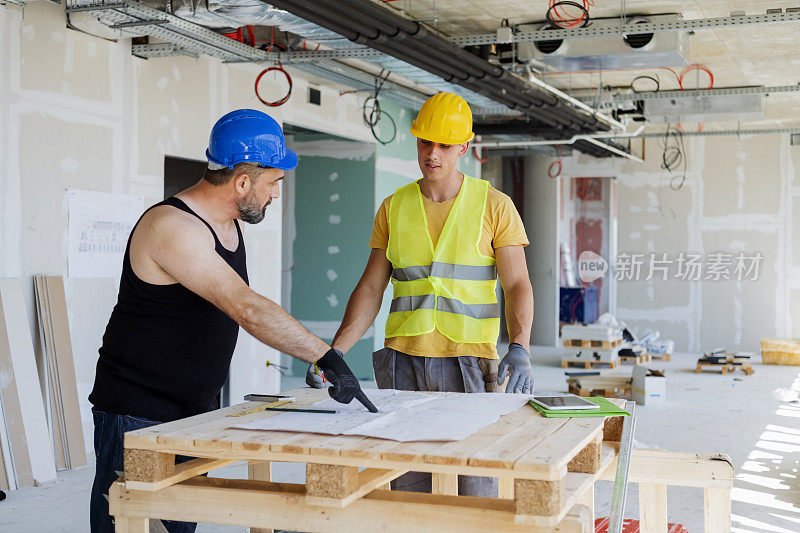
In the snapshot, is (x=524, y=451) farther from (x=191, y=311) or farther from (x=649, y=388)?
(x=649, y=388)

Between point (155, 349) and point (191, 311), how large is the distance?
0.14 meters

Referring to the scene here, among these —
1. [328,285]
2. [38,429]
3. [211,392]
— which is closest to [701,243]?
[328,285]

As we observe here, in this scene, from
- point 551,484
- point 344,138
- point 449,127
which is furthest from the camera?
point 344,138

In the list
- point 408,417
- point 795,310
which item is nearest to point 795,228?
point 795,310

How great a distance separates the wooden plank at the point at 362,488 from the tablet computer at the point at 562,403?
0.42 m

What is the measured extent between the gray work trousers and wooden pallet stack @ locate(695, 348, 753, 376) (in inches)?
336

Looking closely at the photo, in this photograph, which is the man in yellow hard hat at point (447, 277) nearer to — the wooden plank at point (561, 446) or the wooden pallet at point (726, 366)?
the wooden plank at point (561, 446)

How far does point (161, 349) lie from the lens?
231 cm

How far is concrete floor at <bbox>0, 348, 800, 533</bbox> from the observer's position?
173 inches

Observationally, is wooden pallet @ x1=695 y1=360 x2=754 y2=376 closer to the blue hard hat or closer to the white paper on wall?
the white paper on wall

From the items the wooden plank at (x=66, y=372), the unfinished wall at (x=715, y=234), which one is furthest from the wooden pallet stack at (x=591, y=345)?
the wooden plank at (x=66, y=372)

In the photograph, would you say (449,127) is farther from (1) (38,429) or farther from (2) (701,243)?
(2) (701,243)

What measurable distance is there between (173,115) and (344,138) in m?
3.01

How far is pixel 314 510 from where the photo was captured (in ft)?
6.16
